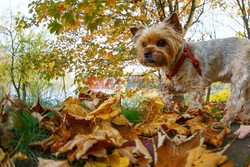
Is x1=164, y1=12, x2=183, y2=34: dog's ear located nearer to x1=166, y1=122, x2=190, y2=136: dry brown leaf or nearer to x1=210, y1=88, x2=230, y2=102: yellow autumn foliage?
x1=166, y1=122, x2=190, y2=136: dry brown leaf

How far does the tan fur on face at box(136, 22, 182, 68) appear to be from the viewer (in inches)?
203

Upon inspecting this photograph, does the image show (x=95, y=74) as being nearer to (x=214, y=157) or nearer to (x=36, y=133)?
(x=36, y=133)

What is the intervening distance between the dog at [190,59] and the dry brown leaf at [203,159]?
304 cm

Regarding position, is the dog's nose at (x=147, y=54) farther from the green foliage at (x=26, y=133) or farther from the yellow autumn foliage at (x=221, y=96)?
the yellow autumn foliage at (x=221, y=96)

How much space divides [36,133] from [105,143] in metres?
0.66

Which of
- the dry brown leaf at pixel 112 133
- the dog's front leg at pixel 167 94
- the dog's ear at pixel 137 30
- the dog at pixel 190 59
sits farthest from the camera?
the dog's ear at pixel 137 30

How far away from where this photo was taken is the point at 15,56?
114 feet

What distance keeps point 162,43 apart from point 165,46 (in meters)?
0.10

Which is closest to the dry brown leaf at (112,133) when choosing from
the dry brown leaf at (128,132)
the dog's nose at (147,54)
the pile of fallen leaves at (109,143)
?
the pile of fallen leaves at (109,143)

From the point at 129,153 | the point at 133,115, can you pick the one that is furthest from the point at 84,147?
the point at 133,115

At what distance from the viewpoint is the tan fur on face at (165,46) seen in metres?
5.16

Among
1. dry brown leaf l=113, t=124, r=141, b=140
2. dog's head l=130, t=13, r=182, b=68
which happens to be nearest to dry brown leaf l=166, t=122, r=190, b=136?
dry brown leaf l=113, t=124, r=141, b=140

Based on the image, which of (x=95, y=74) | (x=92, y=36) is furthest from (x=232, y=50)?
(x=92, y=36)

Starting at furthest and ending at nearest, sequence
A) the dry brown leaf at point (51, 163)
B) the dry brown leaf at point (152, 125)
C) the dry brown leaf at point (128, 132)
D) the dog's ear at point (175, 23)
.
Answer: the dog's ear at point (175, 23) < the dry brown leaf at point (152, 125) < the dry brown leaf at point (128, 132) < the dry brown leaf at point (51, 163)
